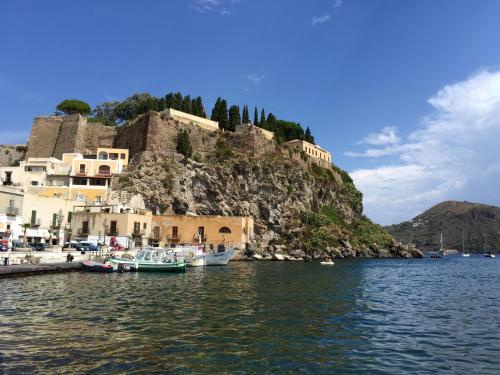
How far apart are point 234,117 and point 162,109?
1462 centimetres

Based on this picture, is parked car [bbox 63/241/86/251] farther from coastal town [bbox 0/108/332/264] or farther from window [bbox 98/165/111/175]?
window [bbox 98/165/111/175]

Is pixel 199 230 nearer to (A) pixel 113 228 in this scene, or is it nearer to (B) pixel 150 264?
(A) pixel 113 228

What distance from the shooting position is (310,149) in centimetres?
9400

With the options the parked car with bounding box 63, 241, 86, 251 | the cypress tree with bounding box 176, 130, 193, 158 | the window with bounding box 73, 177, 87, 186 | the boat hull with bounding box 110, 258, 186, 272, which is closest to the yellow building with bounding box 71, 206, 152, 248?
the parked car with bounding box 63, 241, 86, 251

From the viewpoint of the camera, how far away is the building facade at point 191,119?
7294cm

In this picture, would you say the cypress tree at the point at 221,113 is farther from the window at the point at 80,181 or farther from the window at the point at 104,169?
the window at the point at 80,181

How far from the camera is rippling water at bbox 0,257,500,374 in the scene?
36.1 feet

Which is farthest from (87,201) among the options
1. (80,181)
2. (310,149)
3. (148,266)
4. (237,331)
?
(310,149)

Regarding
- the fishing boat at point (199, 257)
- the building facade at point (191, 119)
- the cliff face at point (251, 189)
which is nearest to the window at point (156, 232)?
the cliff face at point (251, 189)

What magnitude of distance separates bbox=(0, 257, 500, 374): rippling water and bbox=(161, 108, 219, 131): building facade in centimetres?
5027

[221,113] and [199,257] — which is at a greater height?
[221,113]

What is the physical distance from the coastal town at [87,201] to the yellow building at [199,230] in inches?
5.5

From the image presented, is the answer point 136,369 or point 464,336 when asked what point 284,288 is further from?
point 136,369

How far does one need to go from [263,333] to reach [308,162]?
78.1m
